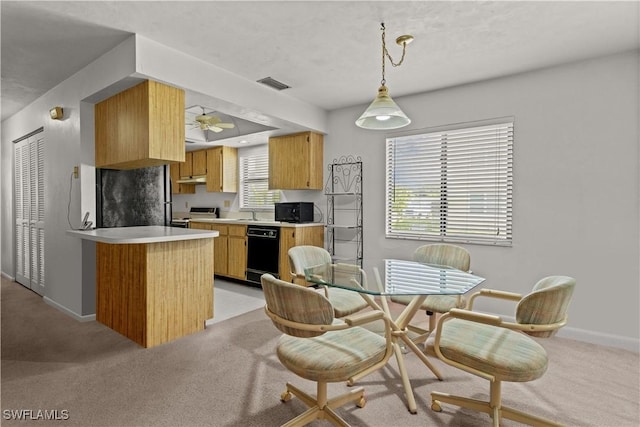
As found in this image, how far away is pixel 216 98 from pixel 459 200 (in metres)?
2.83

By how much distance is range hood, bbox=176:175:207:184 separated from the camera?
6.26 metres

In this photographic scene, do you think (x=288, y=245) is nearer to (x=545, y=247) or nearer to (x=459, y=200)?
(x=459, y=200)

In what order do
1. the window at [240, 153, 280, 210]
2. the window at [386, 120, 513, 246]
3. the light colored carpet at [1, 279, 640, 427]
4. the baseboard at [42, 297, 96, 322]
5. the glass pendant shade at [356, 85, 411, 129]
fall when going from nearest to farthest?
1. the light colored carpet at [1, 279, 640, 427]
2. the glass pendant shade at [356, 85, 411, 129]
3. the baseboard at [42, 297, 96, 322]
4. the window at [386, 120, 513, 246]
5. the window at [240, 153, 280, 210]

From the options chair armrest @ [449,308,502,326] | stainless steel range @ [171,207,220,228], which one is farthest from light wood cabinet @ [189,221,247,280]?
chair armrest @ [449,308,502,326]

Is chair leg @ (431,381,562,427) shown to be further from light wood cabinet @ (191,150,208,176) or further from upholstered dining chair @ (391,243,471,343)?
light wood cabinet @ (191,150,208,176)

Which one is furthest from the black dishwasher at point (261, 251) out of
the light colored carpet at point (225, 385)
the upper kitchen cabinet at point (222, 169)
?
the light colored carpet at point (225, 385)

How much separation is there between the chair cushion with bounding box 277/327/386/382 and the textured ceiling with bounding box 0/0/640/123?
2.14 meters

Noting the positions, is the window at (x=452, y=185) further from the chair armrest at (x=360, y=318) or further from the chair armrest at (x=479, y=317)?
the chair armrest at (x=360, y=318)

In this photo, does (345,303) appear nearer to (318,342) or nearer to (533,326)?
(318,342)

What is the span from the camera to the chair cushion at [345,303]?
8.18 feet

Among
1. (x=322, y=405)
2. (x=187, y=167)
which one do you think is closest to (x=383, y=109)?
(x=322, y=405)

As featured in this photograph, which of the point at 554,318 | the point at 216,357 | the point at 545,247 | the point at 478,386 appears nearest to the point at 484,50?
the point at 545,247

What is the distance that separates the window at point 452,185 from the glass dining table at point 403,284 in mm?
1232

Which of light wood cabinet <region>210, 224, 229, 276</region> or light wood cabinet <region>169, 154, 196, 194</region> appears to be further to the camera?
light wood cabinet <region>169, 154, 196, 194</region>
